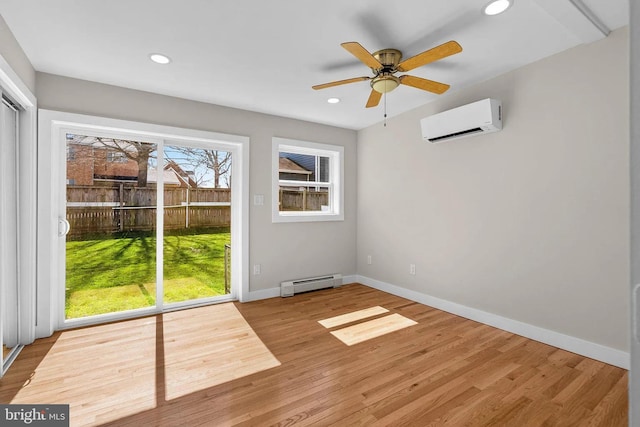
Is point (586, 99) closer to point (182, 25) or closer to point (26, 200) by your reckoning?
point (182, 25)

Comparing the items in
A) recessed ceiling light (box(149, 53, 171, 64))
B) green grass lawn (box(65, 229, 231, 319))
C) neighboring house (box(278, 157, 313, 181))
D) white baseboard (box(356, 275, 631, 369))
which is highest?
recessed ceiling light (box(149, 53, 171, 64))

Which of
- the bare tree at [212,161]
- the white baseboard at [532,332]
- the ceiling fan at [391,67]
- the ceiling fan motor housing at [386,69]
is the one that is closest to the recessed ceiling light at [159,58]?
the bare tree at [212,161]

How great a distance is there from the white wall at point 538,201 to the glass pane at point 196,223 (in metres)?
2.35

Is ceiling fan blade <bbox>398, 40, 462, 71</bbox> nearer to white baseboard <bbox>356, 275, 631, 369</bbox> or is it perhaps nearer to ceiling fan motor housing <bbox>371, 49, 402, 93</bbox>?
ceiling fan motor housing <bbox>371, 49, 402, 93</bbox>

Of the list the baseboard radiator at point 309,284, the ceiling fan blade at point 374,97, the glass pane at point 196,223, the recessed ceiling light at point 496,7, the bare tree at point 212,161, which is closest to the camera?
the recessed ceiling light at point 496,7

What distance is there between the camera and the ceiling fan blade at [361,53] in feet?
6.65

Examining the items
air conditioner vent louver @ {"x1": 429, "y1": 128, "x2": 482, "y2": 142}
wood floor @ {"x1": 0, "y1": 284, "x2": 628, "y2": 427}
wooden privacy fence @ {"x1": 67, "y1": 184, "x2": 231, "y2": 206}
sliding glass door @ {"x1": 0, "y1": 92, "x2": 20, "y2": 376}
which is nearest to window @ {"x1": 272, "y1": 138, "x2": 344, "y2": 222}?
wooden privacy fence @ {"x1": 67, "y1": 184, "x2": 231, "y2": 206}

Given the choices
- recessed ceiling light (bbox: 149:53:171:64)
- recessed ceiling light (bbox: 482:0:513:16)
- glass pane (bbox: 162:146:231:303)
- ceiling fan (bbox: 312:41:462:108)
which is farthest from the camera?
glass pane (bbox: 162:146:231:303)

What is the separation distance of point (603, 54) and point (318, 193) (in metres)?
3.33

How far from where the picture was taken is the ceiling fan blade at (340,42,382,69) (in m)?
2.03

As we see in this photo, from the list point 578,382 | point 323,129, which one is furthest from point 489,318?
point 323,129

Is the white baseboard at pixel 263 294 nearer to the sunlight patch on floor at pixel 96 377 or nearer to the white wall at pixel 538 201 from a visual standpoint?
the sunlight patch on floor at pixel 96 377

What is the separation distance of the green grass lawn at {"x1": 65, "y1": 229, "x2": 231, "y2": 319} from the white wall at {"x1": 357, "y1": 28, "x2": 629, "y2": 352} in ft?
8.25

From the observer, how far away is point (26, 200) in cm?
272
